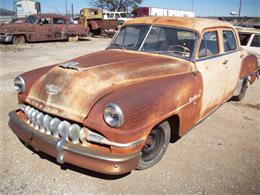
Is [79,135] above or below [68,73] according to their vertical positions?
below

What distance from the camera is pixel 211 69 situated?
4.26 m

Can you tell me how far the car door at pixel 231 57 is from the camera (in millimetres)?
4965

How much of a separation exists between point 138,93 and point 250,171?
6.07 ft

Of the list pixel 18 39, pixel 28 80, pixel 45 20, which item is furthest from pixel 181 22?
pixel 45 20

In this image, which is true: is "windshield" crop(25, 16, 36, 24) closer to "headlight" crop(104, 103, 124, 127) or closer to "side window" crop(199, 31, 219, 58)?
"side window" crop(199, 31, 219, 58)

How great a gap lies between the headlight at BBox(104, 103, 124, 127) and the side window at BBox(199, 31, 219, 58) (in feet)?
6.58

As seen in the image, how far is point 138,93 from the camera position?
298cm

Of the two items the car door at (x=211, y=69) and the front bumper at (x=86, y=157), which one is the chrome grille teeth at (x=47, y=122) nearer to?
the front bumper at (x=86, y=157)

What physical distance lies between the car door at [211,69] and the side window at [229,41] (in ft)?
1.09

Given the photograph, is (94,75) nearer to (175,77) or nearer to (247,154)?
(175,77)

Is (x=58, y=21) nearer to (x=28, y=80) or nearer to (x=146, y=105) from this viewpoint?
(x=28, y=80)

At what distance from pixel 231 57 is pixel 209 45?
33.8 inches

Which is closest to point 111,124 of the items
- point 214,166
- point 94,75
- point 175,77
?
point 94,75

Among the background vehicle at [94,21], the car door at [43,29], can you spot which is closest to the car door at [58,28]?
the car door at [43,29]
